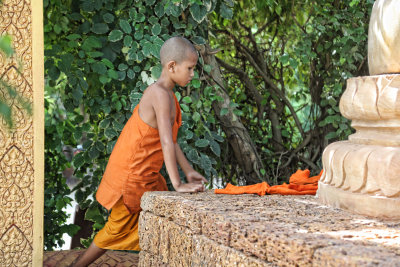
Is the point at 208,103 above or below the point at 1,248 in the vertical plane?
above

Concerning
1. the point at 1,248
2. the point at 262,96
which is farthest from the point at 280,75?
the point at 1,248

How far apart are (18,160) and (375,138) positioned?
191 centimetres

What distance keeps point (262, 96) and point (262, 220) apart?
2.76 m

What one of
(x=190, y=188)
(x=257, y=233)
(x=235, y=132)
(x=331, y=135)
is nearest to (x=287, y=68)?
(x=331, y=135)

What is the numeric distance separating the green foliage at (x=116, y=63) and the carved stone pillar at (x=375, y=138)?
145cm

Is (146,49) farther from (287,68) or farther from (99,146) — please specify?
(287,68)

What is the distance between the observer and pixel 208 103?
3643 mm

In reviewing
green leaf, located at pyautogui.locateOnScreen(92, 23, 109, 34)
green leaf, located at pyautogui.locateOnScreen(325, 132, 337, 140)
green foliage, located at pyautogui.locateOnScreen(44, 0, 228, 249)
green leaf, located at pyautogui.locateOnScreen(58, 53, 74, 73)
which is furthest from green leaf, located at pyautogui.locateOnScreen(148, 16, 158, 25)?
green leaf, located at pyautogui.locateOnScreen(325, 132, 337, 140)

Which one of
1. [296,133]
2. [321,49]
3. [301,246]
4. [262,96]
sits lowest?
[301,246]

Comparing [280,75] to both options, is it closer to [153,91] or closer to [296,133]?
[296,133]

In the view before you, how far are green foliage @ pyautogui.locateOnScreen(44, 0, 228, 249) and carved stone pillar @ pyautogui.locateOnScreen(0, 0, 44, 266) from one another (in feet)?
1.76

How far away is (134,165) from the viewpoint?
9.46ft

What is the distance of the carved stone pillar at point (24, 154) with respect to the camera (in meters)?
2.85

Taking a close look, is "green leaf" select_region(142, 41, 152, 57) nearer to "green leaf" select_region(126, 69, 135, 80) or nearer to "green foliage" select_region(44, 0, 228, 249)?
"green foliage" select_region(44, 0, 228, 249)
